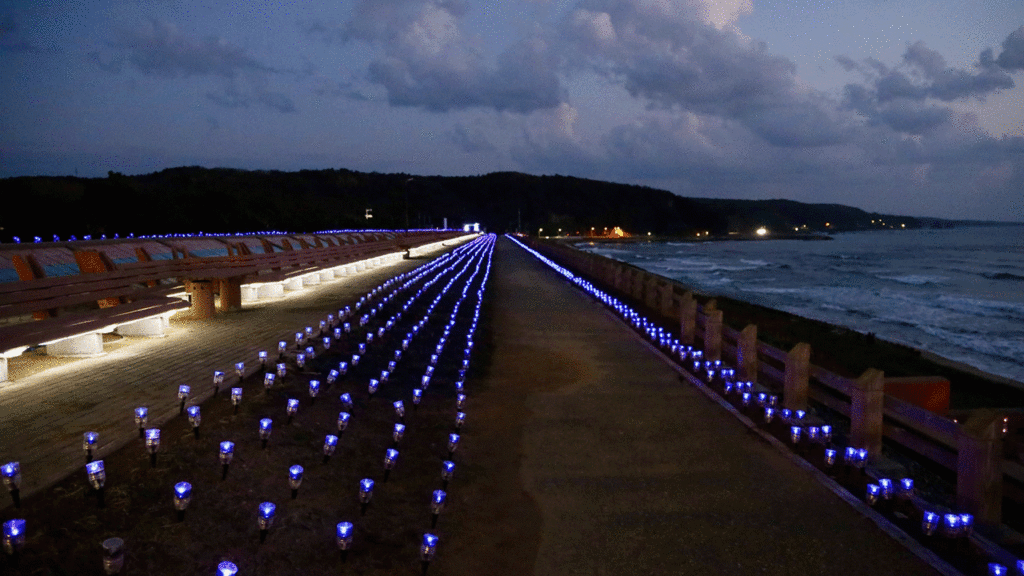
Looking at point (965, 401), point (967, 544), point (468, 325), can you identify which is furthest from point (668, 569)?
point (965, 401)

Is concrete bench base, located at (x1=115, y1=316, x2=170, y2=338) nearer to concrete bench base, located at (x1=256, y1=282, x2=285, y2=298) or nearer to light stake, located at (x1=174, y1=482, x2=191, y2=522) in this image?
concrete bench base, located at (x1=256, y1=282, x2=285, y2=298)

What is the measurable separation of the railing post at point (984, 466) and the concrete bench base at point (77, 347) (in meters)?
9.73

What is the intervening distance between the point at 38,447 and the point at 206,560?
2.17 m

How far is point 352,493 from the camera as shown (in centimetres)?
547

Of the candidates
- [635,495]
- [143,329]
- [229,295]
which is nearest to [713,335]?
[635,495]

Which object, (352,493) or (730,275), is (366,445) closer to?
(352,493)

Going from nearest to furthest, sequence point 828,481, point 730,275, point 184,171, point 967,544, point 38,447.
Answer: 1. point 967,544
2. point 38,447
3. point 828,481
4. point 730,275
5. point 184,171

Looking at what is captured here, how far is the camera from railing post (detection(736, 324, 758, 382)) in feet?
30.9

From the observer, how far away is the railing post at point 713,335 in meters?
10.8

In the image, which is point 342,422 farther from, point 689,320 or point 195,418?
point 689,320

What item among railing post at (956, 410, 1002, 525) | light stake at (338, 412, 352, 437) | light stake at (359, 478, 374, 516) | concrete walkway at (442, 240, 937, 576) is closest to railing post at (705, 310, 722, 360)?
concrete walkway at (442, 240, 937, 576)

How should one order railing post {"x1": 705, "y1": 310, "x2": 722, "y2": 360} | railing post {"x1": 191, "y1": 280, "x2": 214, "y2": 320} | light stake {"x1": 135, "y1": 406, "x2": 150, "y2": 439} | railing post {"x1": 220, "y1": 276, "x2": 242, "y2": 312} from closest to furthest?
light stake {"x1": 135, "y1": 406, "x2": 150, "y2": 439} < railing post {"x1": 705, "y1": 310, "x2": 722, "y2": 360} < railing post {"x1": 191, "y1": 280, "x2": 214, "y2": 320} < railing post {"x1": 220, "y1": 276, "x2": 242, "y2": 312}

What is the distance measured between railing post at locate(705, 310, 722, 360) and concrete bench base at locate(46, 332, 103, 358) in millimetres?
9154

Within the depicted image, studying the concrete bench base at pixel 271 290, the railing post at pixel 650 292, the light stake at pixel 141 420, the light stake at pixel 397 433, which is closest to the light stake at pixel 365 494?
the light stake at pixel 397 433
